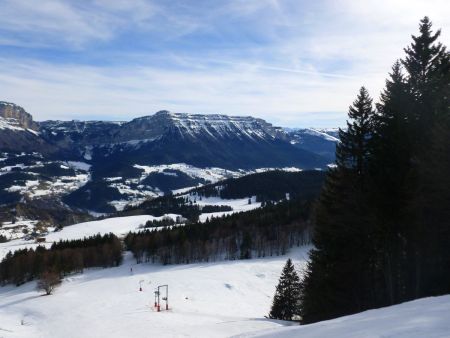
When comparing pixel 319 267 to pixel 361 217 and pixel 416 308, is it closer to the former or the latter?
pixel 361 217

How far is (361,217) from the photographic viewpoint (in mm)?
29234

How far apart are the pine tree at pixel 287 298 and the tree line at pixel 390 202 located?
26938 millimetres

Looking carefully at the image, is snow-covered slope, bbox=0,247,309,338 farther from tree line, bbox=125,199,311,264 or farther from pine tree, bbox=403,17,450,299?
pine tree, bbox=403,17,450,299

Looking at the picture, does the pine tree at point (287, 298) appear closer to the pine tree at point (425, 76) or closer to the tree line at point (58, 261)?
the pine tree at point (425, 76)

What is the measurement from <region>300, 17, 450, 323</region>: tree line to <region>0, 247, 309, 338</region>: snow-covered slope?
43.3 feet

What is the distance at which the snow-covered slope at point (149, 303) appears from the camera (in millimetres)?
50312

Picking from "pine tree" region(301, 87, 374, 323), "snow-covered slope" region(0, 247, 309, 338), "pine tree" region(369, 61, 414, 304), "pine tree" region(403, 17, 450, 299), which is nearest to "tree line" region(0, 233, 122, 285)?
"snow-covered slope" region(0, 247, 309, 338)

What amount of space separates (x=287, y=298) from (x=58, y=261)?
249 ft

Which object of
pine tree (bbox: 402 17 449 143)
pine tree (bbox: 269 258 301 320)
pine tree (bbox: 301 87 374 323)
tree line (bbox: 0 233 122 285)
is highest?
pine tree (bbox: 402 17 449 143)

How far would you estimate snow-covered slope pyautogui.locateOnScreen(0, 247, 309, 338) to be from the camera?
A: 165 feet

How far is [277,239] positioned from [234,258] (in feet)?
50.8

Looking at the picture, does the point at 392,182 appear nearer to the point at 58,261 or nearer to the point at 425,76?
the point at 425,76

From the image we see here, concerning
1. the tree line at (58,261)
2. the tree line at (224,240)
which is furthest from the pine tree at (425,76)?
the tree line at (224,240)

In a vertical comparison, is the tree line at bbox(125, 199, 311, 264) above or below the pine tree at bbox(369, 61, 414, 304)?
below
